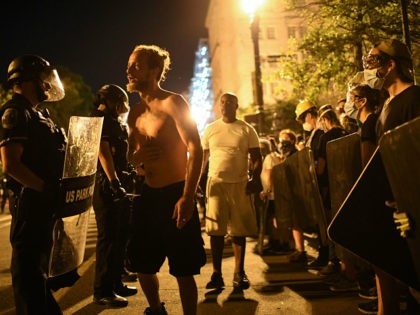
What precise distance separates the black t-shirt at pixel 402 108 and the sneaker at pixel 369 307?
1.70 metres

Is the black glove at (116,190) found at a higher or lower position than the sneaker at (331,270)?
higher

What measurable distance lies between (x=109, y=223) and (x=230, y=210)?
1419 mm

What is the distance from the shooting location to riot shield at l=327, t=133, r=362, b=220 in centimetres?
407

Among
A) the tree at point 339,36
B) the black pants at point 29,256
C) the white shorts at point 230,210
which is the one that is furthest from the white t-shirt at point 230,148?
the tree at point 339,36

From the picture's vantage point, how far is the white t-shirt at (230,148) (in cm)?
539

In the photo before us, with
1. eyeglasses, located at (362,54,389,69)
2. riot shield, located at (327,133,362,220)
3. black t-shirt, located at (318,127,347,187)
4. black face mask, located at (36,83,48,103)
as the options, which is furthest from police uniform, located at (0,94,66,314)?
black t-shirt, located at (318,127,347,187)

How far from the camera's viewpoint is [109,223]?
4695 millimetres

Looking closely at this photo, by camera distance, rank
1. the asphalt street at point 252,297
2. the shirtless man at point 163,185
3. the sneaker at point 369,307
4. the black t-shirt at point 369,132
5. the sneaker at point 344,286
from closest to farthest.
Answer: the shirtless man at point 163,185, the black t-shirt at point 369,132, the sneaker at point 369,307, the asphalt street at point 252,297, the sneaker at point 344,286

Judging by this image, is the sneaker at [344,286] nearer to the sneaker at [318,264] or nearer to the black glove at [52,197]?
the sneaker at [318,264]

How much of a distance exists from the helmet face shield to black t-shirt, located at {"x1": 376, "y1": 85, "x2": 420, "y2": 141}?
2.36 metres

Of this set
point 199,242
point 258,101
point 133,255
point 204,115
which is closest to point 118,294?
point 133,255

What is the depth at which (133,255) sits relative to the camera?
135 inches

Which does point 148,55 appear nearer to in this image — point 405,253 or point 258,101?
point 405,253

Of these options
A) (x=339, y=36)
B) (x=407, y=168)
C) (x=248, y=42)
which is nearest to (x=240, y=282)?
(x=407, y=168)
